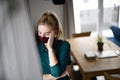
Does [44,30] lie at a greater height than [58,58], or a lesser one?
greater

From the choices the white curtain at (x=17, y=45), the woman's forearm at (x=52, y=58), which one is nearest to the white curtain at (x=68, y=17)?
the woman's forearm at (x=52, y=58)

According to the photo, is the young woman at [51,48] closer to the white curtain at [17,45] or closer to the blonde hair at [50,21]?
the blonde hair at [50,21]

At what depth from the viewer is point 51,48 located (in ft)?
5.15

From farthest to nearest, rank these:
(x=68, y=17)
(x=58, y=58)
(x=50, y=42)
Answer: (x=68, y=17)
(x=58, y=58)
(x=50, y=42)

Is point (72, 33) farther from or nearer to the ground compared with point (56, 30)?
nearer to the ground

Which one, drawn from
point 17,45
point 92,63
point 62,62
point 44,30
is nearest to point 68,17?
point 92,63

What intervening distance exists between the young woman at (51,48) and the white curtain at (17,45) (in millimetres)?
899

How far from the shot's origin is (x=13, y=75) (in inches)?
17.2

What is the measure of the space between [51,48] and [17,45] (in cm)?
115

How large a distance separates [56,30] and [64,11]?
1.51 meters

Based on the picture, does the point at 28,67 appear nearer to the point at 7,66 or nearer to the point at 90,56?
the point at 7,66

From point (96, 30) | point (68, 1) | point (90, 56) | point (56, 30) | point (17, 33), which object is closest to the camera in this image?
point (17, 33)

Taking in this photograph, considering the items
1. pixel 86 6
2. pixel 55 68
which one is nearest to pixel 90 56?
pixel 55 68

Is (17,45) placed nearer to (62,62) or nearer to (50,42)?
(50,42)
